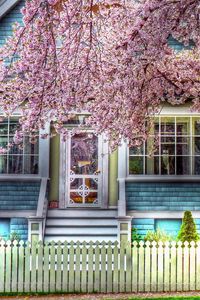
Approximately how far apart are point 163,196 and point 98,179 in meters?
2.07

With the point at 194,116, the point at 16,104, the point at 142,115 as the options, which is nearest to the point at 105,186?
the point at 194,116

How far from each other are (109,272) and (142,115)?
11.3 ft

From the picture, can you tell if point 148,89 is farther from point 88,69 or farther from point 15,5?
point 15,5

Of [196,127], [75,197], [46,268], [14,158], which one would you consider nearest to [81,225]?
[75,197]

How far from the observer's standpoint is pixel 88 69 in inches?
392

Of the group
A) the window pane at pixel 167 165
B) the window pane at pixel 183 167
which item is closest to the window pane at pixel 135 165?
the window pane at pixel 167 165

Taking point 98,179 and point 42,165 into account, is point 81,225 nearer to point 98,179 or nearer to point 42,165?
point 98,179

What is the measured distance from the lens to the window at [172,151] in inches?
635

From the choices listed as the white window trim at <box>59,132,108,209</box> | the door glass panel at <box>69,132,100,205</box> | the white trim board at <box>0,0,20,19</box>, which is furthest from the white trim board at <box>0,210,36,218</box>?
the white trim board at <box>0,0,20,19</box>

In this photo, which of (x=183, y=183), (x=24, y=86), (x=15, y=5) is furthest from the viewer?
(x=15, y=5)

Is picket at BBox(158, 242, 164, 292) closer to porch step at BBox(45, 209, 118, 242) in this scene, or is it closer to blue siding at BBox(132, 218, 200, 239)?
porch step at BBox(45, 209, 118, 242)

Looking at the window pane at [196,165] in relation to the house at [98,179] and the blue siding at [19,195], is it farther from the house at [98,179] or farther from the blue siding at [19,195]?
the blue siding at [19,195]

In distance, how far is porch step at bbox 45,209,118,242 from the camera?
1446 centimetres

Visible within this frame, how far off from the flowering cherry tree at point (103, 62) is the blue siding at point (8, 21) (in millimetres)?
5488
